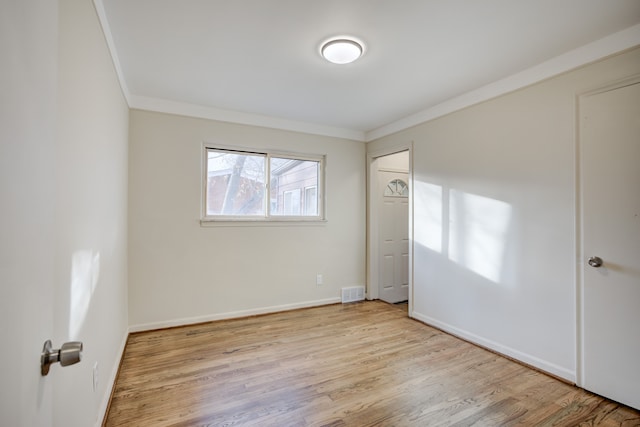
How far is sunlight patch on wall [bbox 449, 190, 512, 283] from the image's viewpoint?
270cm

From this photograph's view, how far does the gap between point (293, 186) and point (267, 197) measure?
0.45 metres

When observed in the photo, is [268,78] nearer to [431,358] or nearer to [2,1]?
[2,1]

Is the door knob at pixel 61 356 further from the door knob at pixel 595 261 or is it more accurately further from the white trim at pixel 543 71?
the white trim at pixel 543 71

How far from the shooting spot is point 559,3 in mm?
1744

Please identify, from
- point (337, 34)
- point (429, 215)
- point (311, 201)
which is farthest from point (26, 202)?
point (311, 201)

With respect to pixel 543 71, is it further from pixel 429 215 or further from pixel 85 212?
pixel 85 212

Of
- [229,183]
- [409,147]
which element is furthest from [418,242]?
[229,183]

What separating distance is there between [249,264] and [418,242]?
2.10m

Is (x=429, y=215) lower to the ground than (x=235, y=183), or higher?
lower

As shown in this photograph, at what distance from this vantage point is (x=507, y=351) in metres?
2.63

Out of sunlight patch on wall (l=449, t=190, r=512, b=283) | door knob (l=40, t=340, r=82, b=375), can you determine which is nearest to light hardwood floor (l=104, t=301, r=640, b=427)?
sunlight patch on wall (l=449, t=190, r=512, b=283)

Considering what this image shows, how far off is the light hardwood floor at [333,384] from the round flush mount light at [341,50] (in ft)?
8.16

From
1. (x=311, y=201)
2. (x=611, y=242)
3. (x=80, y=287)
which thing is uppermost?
(x=311, y=201)

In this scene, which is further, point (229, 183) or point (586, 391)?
point (229, 183)
